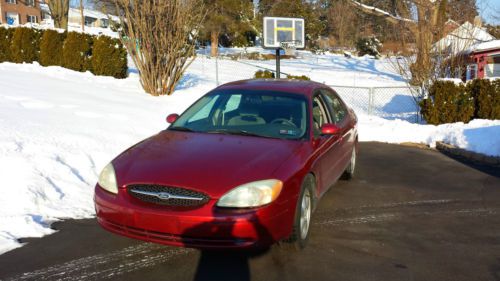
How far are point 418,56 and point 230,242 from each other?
12038mm

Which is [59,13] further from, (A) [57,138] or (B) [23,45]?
(A) [57,138]

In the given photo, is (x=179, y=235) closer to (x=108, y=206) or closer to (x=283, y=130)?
(x=108, y=206)

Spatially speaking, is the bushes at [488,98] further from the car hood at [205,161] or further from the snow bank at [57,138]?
the car hood at [205,161]

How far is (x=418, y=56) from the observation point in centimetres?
1392

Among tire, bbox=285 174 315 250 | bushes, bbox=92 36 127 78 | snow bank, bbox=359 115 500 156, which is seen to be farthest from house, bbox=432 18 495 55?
tire, bbox=285 174 315 250

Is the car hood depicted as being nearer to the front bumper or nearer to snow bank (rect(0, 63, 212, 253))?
the front bumper

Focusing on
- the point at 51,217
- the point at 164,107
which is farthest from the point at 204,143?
the point at 164,107

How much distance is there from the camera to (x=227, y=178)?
3658mm

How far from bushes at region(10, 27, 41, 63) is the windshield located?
13087 millimetres

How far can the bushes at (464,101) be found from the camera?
440 inches

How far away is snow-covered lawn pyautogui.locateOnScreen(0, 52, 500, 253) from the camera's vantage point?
16.6 feet

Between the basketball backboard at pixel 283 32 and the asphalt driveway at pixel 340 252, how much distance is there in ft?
27.2

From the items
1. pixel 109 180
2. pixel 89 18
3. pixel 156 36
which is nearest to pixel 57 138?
pixel 109 180

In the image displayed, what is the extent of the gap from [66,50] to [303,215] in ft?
45.0
